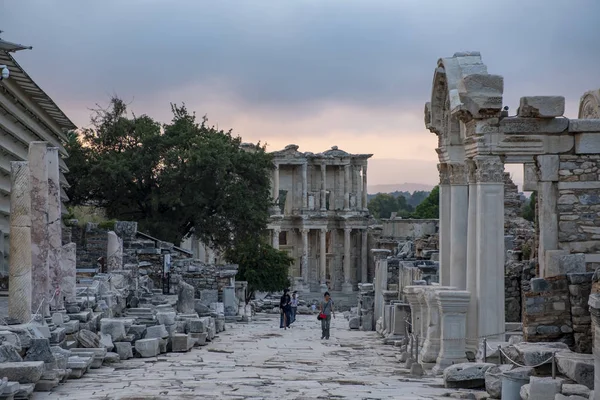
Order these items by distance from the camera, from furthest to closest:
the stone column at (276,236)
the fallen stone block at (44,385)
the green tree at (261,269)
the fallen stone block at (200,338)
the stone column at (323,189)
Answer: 1. the stone column at (323,189)
2. the stone column at (276,236)
3. the green tree at (261,269)
4. the fallen stone block at (200,338)
5. the fallen stone block at (44,385)

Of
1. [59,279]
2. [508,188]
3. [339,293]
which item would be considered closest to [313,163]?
[339,293]

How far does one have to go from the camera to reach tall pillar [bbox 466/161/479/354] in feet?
56.9

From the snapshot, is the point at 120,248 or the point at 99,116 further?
the point at 99,116

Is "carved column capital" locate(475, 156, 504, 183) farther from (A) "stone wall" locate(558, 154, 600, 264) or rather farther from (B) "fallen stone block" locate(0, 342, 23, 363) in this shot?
(B) "fallen stone block" locate(0, 342, 23, 363)

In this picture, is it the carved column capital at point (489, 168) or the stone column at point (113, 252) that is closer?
the carved column capital at point (489, 168)

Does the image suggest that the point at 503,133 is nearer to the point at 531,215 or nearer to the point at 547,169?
the point at 547,169

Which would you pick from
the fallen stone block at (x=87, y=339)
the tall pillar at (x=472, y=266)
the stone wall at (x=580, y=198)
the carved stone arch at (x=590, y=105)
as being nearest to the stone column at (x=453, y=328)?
the tall pillar at (x=472, y=266)

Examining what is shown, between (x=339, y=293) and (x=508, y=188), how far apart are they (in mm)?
53229

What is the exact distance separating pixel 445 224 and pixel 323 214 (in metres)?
69.2

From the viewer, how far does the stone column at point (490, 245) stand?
55.7 ft

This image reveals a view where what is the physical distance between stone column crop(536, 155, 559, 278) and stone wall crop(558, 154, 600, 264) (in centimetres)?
9

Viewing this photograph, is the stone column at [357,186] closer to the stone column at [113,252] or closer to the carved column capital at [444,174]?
the stone column at [113,252]

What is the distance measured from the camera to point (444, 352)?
17.5 metres

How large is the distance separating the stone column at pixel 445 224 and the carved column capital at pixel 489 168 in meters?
2.85
